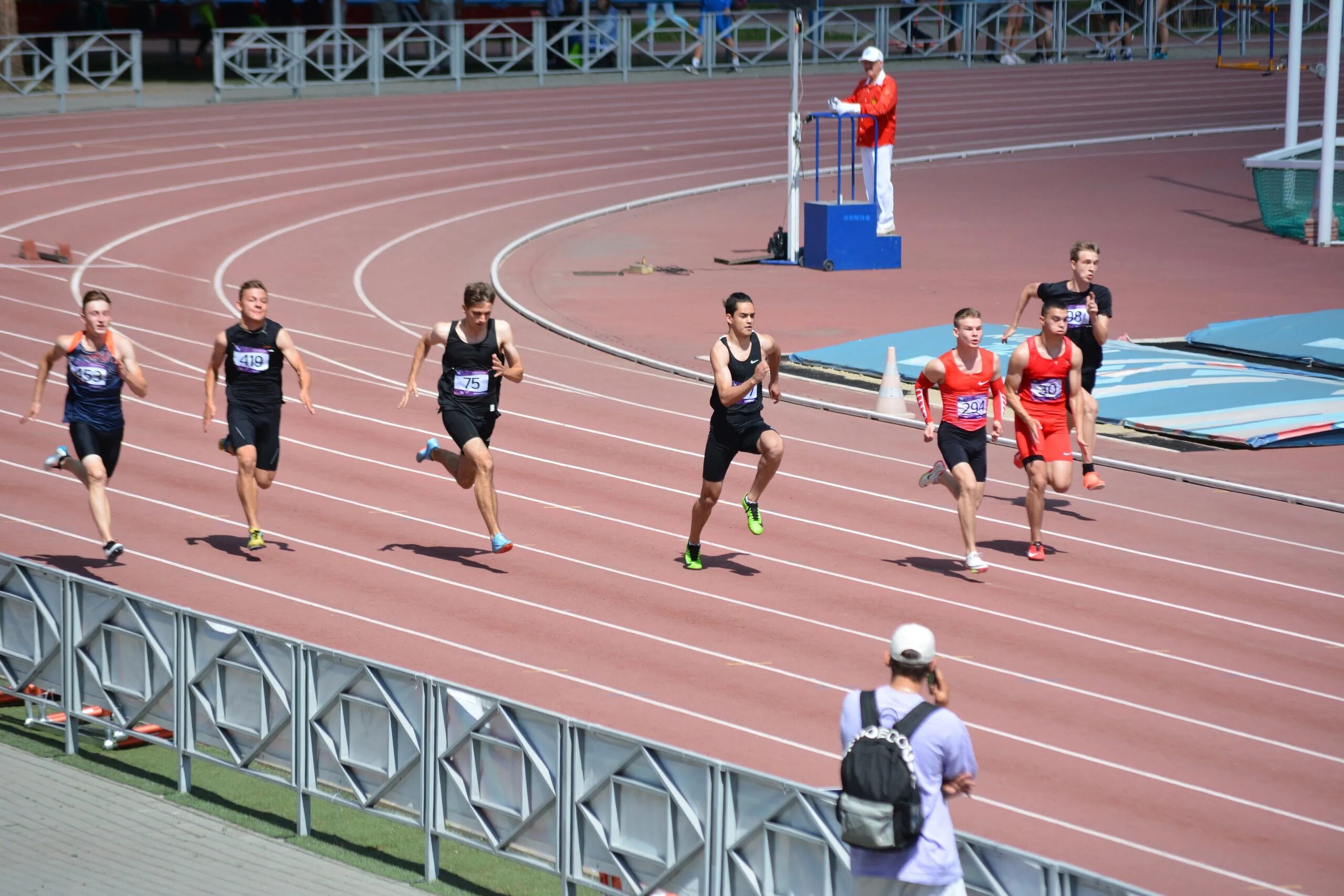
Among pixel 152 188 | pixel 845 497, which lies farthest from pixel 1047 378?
pixel 152 188

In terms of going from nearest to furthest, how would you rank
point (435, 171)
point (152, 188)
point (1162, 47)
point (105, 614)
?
1. point (105, 614)
2. point (152, 188)
3. point (435, 171)
4. point (1162, 47)

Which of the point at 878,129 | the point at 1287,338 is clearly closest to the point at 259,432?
the point at 1287,338

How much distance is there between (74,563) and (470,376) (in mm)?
3202

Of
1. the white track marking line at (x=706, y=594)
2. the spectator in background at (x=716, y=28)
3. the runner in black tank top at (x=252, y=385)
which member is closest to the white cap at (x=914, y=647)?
the white track marking line at (x=706, y=594)

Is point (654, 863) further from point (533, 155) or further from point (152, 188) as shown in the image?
point (533, 155)

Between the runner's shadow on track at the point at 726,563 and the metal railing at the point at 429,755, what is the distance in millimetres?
4421

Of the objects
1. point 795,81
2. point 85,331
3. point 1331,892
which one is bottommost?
point 1331,892

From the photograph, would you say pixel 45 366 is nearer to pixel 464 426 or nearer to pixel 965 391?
pixel 464 426

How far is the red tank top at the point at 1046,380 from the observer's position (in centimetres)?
1242

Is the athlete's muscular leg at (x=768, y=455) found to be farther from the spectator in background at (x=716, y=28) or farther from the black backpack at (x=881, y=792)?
the spectator in background at (x=716, y=28)

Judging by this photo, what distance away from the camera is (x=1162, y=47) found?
4784 centimetres

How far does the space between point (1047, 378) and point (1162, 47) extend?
126 feet

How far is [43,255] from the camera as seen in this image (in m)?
23.5

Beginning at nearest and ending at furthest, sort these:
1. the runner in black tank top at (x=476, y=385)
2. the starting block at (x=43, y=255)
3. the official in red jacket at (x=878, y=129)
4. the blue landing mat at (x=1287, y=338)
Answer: the runner in black tank top at (x=476, y=385) → the blue landing mat at (x=1287, y=338) → the starting block at (x=43, y=255) → the official in red jacket at (x=878, y=129)
